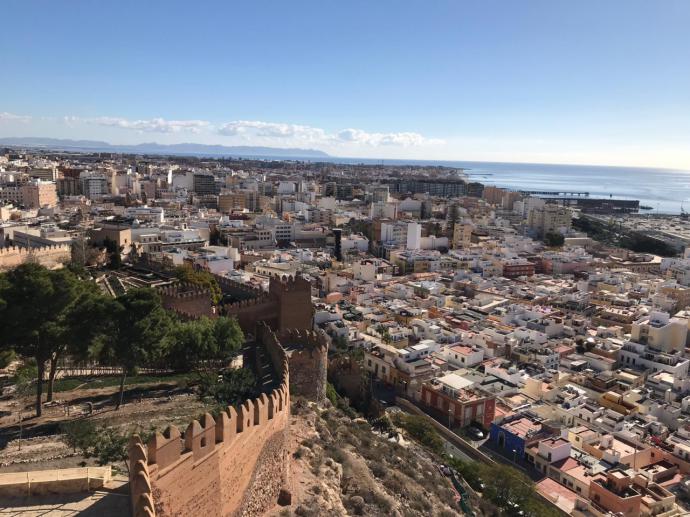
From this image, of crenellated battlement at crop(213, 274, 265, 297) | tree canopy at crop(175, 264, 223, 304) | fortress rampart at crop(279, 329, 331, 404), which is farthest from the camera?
tree canopy at crop(175, 264, 223, 304)

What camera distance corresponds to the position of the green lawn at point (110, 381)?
13281 millimetres

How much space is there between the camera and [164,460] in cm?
663

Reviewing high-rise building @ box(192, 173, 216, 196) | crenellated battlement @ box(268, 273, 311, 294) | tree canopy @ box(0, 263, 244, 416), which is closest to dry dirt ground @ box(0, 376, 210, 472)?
tree canopy @ box(0, 263, 244, 416)

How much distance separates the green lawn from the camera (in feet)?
43.6

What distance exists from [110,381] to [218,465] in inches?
293

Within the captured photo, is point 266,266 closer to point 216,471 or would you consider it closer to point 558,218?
point 216,471

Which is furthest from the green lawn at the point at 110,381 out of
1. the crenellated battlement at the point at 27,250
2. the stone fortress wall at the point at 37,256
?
the crenellated battlement at the point at 27,250

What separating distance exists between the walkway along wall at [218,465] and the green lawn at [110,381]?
5.05 metres

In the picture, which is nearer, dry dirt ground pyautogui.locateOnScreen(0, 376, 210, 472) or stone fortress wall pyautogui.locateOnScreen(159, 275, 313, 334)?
dry dirt ground pyautogui.locateOnScreen(0, 376, 210, 472)

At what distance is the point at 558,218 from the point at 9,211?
60.6m

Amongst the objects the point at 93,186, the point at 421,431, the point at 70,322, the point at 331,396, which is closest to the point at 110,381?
the point at 70,322

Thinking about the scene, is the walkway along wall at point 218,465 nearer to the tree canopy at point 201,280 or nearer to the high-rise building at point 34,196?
the tree canopy at point 201,280

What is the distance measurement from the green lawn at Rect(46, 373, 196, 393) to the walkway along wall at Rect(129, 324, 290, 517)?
5048mm

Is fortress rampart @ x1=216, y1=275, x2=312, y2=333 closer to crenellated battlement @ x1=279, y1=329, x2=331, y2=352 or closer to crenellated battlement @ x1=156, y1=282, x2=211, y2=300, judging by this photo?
crenellated battlement @ x1=156, y1=282, x2=211, y2=300
